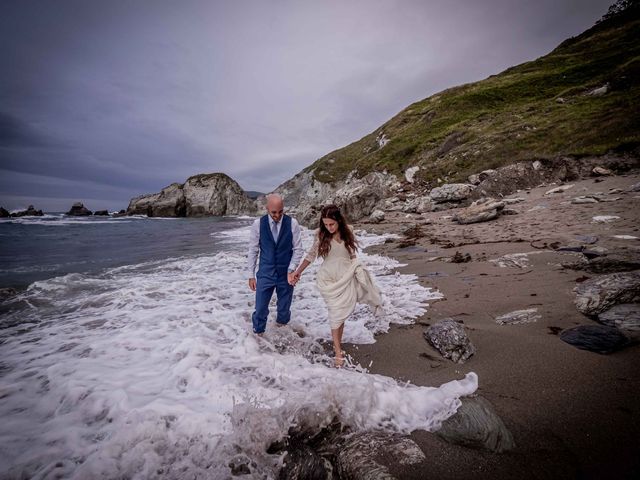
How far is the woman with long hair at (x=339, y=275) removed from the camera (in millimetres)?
3891

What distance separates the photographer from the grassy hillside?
17878 mm

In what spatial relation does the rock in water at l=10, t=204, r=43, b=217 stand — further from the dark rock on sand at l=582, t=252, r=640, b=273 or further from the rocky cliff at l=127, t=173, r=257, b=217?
the dark rock on sand at l=582, t=252, r=640, b=273

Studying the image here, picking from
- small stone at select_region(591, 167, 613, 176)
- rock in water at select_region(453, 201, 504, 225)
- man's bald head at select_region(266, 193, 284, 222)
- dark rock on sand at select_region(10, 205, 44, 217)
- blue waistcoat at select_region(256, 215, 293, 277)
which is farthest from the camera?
dark rock on sand at select_region(10, 205, 44, 217)

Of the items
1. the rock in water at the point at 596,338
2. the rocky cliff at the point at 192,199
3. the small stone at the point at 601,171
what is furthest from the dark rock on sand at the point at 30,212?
the small stone at the point at 601,171

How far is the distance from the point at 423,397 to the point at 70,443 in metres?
3.56

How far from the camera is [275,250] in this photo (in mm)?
4578

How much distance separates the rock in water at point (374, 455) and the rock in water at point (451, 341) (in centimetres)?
145

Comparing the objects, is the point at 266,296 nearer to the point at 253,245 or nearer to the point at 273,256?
the point at 273,256

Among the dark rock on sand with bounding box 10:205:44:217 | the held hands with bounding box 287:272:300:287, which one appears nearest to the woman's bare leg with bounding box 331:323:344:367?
the held hands with bounding box 287:272:300:287

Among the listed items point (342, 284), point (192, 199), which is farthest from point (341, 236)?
point (192, 199)

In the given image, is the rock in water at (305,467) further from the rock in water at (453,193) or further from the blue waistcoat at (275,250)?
the rock in water at (453,193)

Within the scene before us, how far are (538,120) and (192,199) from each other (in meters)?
65.4

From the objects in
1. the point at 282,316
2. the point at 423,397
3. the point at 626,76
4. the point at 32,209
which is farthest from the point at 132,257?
the point at 32,209

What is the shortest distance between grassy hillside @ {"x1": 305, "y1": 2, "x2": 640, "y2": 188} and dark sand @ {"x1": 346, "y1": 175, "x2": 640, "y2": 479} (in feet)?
50.0
